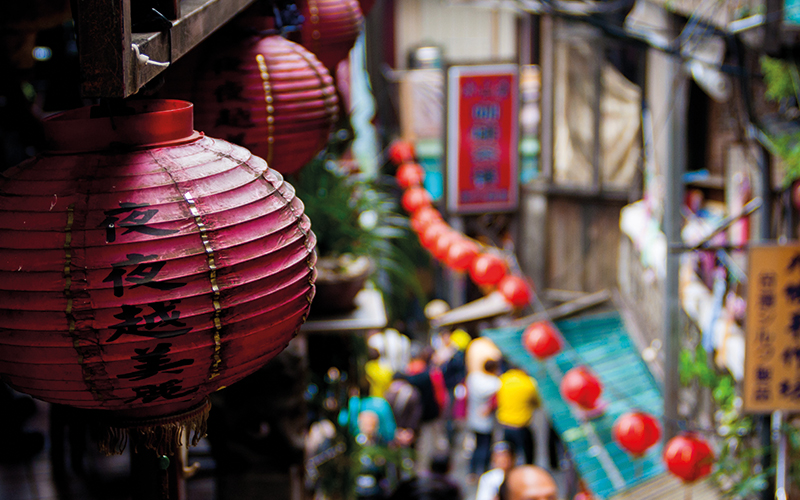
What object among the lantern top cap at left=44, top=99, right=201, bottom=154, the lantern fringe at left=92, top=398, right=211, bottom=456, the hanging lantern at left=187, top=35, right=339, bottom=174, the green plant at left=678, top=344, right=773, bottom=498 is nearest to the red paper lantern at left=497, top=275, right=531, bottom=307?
the green plant at left=678, top=344, right=773, bottom=498

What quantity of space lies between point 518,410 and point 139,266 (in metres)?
8.61

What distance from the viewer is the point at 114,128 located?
1.73 m


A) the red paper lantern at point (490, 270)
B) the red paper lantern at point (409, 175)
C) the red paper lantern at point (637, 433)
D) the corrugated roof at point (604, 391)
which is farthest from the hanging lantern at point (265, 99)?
the red paper lantern at point (409, 175)

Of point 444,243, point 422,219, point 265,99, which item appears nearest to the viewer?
point 265,99

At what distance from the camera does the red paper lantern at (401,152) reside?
15773 mm

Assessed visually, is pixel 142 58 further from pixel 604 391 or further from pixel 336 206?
pixel 604 391

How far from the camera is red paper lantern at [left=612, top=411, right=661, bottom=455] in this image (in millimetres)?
7539

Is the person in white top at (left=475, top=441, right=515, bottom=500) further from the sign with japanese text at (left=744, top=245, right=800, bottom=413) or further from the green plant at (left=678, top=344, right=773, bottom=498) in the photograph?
Answer: the sign with japanese text at (left=744, top=245, right=800, bottom=413)

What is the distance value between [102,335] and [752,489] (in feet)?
20.1

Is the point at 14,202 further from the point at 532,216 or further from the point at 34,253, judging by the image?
the point at 532,216

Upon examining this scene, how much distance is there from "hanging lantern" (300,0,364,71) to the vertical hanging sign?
30.5 feet

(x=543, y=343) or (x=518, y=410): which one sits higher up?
(x=543, y=343)

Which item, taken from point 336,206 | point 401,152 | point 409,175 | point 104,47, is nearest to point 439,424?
point 409,175

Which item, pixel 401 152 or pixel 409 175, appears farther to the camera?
pixel 401 152
